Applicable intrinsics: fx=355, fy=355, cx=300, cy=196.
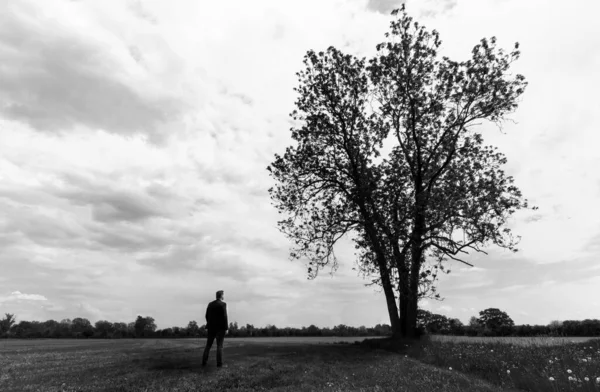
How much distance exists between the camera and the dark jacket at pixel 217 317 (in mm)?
16734

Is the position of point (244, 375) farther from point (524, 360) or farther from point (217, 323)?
point (524, 360)

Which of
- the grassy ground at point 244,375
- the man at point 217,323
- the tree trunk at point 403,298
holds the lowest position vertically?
the grassy ground at point 244,375

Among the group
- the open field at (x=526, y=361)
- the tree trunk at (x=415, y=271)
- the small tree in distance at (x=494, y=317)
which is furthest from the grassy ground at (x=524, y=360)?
the small tree in distance at (x=494, y=317)

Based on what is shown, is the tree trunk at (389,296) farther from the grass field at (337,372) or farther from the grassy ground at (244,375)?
the grassy ground at (244,375)

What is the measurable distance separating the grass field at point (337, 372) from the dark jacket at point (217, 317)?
171 cm

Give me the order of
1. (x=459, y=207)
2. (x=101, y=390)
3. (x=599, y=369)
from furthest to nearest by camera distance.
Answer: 1. (x=459, y=207)
2. (x=599, y=369)
3. (x=101, y=390)

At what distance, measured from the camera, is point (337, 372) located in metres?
15.6

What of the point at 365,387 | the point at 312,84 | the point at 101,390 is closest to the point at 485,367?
the point at 365,387

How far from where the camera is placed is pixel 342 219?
99.3 feet

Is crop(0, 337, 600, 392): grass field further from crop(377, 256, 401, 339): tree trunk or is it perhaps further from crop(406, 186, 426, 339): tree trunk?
crop(377, 256, 401, 339): tree trunk

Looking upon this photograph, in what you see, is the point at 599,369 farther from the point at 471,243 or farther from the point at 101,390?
the point at 101,390

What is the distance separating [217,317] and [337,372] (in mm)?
6026

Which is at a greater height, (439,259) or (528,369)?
(439,259)

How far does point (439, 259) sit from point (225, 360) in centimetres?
1823
